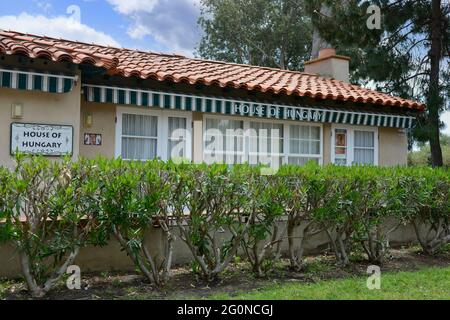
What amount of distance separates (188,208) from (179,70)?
267 inches

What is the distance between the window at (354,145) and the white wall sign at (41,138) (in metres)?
8.96

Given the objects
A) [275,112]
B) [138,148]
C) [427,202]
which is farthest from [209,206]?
[275,112]

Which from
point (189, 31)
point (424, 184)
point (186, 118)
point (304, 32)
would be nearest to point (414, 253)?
point (424, 184)

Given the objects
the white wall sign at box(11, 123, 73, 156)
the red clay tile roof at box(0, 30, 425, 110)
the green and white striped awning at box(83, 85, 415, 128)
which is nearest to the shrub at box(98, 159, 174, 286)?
the white wall sign at box(11, 123, 73, 156)

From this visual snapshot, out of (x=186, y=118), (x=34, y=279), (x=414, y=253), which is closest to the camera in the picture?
(x=34, y=279)

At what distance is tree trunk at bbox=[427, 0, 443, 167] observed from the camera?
20.2 m

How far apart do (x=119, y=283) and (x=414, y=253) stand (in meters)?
7.90

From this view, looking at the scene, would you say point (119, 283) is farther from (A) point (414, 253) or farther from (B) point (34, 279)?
(A) point (414, 253)

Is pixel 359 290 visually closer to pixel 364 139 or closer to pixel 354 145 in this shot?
pixel 354 145

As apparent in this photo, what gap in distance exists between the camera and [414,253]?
12.6 m

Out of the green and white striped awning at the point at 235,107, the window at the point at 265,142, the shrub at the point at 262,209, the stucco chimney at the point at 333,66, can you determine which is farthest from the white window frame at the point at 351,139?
the shrub at the point at 262,209

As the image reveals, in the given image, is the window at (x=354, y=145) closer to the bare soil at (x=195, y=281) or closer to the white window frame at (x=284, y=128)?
the white window frame at (x=284, y=128)

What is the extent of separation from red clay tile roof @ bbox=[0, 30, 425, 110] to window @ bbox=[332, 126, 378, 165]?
3.79 feet

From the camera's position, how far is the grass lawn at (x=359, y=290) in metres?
8.09
